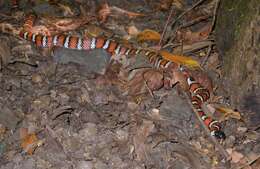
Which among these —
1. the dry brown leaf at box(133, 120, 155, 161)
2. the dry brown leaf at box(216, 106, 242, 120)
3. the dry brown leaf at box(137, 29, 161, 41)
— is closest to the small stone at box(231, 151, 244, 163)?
the dry brown leaf at box(216, 106, 242, 120)

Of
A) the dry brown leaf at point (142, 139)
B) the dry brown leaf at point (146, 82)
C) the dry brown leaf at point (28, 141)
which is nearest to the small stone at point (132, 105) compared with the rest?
the dry brown leaf at point (146, 82)

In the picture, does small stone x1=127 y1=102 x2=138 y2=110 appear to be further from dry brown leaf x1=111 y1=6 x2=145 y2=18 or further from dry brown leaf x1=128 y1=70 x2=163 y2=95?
dry brown leaf x1=111 y1=6 x2=145 y2=18

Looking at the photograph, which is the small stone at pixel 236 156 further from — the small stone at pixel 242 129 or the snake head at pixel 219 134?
the small stone at pixel 242 129

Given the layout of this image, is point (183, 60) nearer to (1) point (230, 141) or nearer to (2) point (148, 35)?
(2) point (148, 35)

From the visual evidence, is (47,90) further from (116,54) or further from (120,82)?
(116,54)

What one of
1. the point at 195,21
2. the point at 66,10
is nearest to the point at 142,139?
the point at 195,21

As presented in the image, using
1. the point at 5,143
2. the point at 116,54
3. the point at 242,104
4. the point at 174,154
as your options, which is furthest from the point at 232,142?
the point at 5,143
